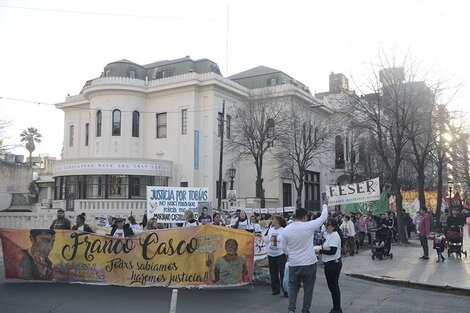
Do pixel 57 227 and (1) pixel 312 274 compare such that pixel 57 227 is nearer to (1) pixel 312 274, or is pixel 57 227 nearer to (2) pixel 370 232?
(1) pixel 312 274

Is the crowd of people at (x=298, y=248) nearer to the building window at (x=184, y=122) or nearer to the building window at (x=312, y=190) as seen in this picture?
the building window at (x=184, y=122)

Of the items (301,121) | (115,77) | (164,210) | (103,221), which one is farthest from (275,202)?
(164,210)

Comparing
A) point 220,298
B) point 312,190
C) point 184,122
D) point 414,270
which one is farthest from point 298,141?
point 220,298

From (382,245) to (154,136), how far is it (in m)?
28.5

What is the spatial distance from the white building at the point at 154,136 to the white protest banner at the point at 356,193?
17.5m

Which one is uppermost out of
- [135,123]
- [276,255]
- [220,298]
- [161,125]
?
[135,123]

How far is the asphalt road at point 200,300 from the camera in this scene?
→ 28.7 ft

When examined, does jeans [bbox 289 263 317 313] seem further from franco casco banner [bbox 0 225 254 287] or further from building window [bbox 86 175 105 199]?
building window [bbox 86 175 105 199]

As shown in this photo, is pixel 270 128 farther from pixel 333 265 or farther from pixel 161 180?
pixel 333 265

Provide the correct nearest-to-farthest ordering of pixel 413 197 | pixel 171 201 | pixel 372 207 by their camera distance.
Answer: pixel 171 201
pixel 372 207
pixel 413 197

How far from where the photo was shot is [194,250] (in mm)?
10672

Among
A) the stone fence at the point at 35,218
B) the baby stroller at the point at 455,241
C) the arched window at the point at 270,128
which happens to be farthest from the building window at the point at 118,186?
the baby stroller at the point at 455,241

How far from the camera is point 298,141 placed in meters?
39.8

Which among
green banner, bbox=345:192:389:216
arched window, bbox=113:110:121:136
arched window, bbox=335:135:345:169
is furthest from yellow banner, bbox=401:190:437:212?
arched window, bbox=113:110:121:136
